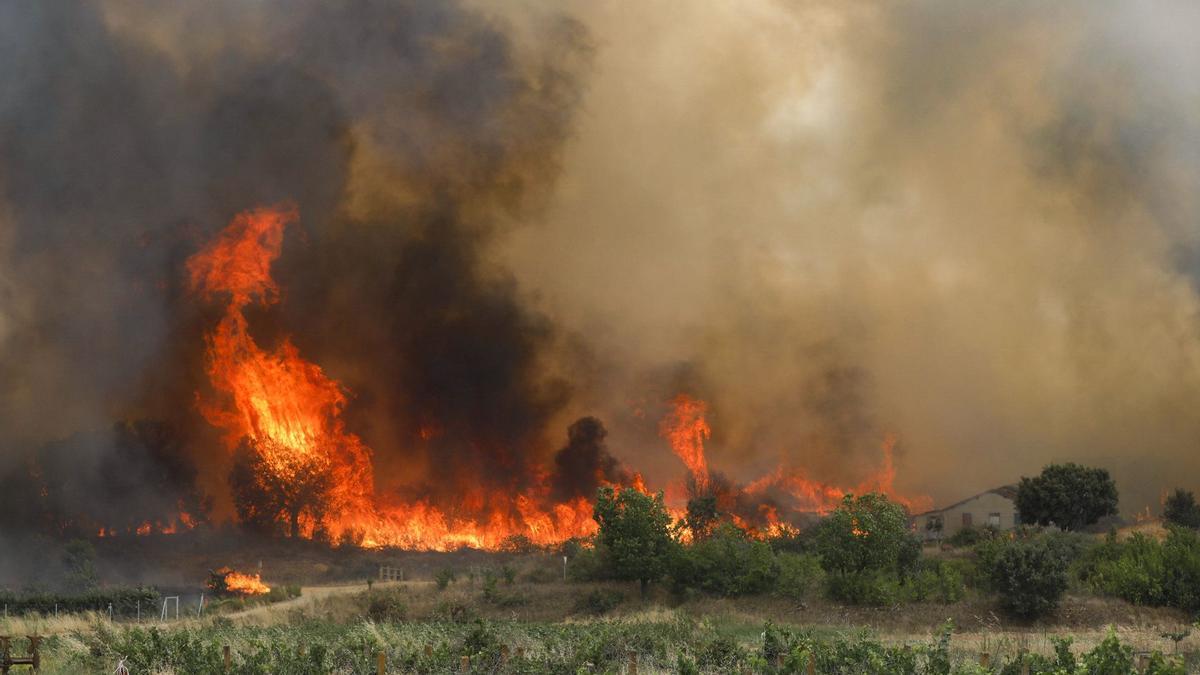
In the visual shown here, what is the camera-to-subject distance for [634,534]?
58.0 m

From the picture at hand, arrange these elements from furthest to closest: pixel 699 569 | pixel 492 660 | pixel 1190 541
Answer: pixel 699 569
pixel 1190 541
pixel 492 660

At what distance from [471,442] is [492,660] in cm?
6347

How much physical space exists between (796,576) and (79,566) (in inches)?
1888

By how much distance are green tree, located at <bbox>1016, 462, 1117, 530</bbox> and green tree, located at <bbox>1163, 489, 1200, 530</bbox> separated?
8276 millimetres

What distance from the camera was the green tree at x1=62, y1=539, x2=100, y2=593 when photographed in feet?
220

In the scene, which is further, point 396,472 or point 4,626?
point 396,472

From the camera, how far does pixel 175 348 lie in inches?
3383

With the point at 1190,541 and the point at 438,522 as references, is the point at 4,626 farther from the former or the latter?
the point at 1190,541

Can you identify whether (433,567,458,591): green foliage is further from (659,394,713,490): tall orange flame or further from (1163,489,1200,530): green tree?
(1163,489,1200,530): green tree

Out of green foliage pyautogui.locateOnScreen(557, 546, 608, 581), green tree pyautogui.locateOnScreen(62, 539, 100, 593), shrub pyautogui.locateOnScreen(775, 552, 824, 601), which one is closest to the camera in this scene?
shrub pyautogui.locateOnScreen(775, 552, 824, 601)

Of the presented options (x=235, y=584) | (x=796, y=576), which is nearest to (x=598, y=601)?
(x=796, y=576)

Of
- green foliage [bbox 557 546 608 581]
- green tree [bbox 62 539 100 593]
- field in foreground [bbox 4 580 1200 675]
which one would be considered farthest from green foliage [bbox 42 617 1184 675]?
green tree [bbox 62 539 100 593]

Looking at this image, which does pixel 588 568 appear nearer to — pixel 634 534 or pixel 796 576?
pixel 634 534

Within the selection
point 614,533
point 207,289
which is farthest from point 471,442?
point 614,533
